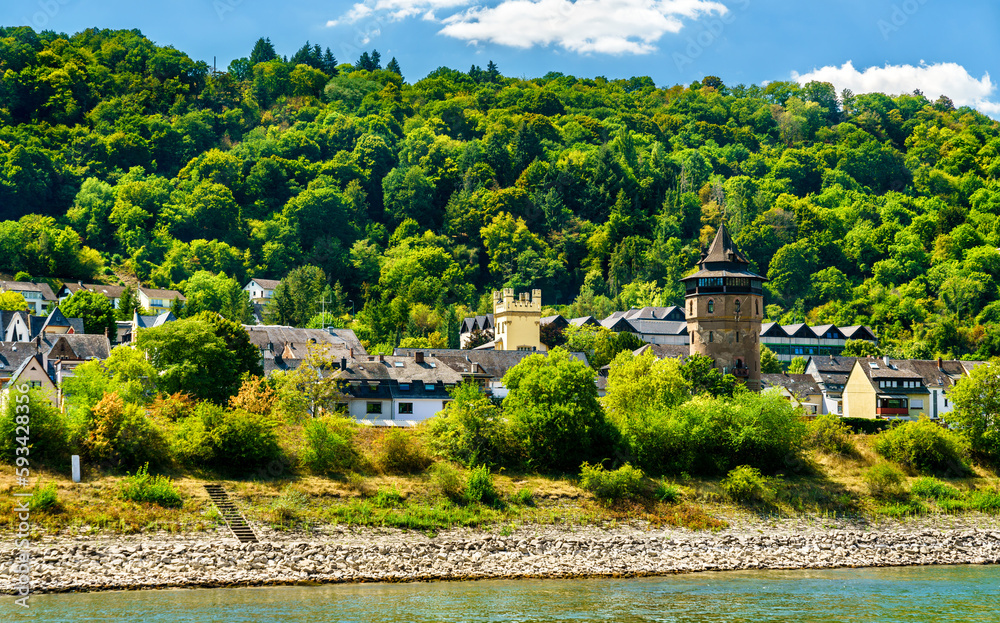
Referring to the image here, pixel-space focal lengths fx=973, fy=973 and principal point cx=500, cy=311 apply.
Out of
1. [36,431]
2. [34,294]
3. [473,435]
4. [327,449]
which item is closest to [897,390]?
[473,435]

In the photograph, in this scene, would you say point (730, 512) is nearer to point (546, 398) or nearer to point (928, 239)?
point (546, 398)

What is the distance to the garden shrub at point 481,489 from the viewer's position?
149 feet

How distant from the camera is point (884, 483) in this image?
5044 cm

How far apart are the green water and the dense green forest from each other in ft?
219

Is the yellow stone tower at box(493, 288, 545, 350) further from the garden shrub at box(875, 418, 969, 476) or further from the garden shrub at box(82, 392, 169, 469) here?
Answer: the garden shrub at box(82, 392, 169, 469)

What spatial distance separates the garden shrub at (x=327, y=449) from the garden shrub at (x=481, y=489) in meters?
5.95

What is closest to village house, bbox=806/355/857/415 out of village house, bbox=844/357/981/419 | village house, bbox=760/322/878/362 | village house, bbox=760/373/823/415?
village house, bbox=760/373/823/415

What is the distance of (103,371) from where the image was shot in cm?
5516

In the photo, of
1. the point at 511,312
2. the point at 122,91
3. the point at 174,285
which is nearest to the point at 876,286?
the point at 511,312

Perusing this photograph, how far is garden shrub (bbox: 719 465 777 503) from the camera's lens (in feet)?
158

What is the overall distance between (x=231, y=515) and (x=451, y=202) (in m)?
115

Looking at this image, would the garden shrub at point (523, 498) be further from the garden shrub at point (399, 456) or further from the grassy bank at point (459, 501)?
the garden shrub at point (399, 456)

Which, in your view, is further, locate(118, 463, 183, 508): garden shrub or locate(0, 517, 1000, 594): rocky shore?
locate(118, 463, 183, 508): garden shrub

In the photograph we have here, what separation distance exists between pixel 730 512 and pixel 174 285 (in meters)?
95.1
